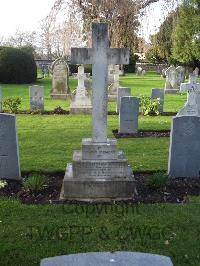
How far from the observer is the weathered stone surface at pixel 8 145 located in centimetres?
664

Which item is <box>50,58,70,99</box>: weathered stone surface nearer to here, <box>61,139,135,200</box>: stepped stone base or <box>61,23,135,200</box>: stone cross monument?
<box>61,23,135,200</box>: stone cross monument

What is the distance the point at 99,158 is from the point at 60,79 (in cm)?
1451

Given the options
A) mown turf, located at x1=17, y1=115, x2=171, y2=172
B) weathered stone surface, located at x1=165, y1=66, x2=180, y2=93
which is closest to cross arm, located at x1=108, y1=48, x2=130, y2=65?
mown turf, located at x1=17, y1=115, x2=171, y2=172

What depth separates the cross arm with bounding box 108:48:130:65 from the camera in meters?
6.20

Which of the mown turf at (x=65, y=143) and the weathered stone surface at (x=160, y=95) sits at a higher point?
the weathered stone surface at (x=160, y=95)

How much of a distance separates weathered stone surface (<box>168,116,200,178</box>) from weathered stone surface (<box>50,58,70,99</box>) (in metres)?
13.9

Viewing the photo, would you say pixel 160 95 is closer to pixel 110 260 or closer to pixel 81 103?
pixel 81 103

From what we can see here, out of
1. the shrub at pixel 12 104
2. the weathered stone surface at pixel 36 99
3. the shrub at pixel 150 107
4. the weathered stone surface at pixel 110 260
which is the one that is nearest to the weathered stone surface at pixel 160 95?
the shrub at pixel 150 107

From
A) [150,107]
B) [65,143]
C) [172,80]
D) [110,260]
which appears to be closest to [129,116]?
[65,143]

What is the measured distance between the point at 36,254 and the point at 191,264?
1683 millimetres

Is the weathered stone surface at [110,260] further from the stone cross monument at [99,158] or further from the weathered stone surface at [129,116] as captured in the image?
the weathered stone surface at [129,116]

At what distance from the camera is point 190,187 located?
6715 millimetres

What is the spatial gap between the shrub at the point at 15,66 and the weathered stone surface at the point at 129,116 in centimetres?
2054

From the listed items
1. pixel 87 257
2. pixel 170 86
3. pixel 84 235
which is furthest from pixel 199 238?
pixel 170 86
